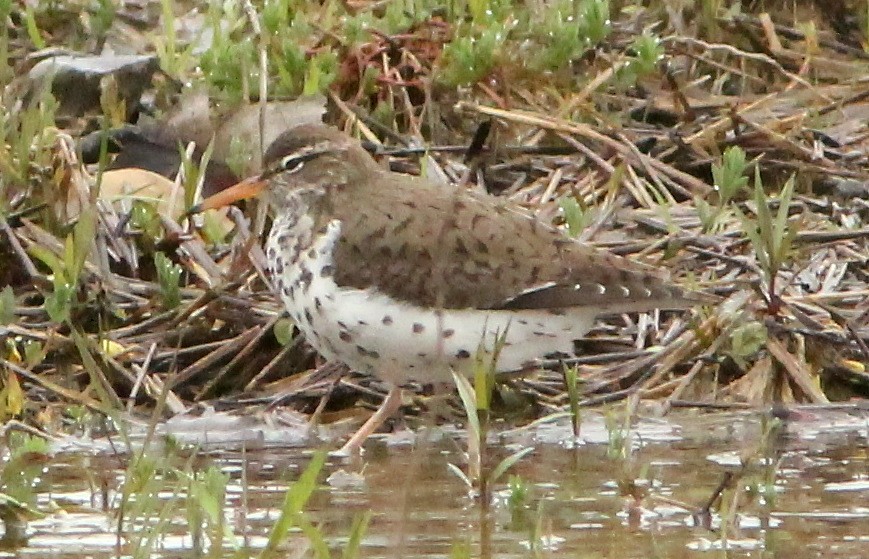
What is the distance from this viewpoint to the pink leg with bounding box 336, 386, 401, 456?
6.47 meters

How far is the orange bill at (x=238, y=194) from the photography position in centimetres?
752

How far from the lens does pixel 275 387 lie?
7.15 metres

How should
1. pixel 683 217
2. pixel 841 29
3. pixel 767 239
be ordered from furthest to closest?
pixel 841 29, pixel 683 217, pixel 767 239

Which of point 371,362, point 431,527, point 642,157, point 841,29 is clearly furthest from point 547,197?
point 431,527

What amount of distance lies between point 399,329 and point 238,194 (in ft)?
4.14

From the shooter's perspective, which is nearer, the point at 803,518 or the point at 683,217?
the point at 803,518

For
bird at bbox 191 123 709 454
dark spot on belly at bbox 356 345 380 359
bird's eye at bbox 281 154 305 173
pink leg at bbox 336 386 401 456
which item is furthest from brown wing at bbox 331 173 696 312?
bird's eye at bbox 281 154 305 173

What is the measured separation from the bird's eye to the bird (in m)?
0.39

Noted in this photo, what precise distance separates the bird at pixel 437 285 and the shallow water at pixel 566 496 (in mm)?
303

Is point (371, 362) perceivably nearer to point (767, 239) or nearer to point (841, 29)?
point (767, 239)

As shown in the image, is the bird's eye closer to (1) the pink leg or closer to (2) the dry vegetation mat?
(2) the dry vegetation mat

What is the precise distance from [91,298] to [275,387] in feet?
2.60

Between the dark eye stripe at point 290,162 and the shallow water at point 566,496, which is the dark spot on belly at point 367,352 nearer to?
the shallow water at point 566,496

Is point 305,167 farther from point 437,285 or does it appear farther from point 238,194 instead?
point 437,285
